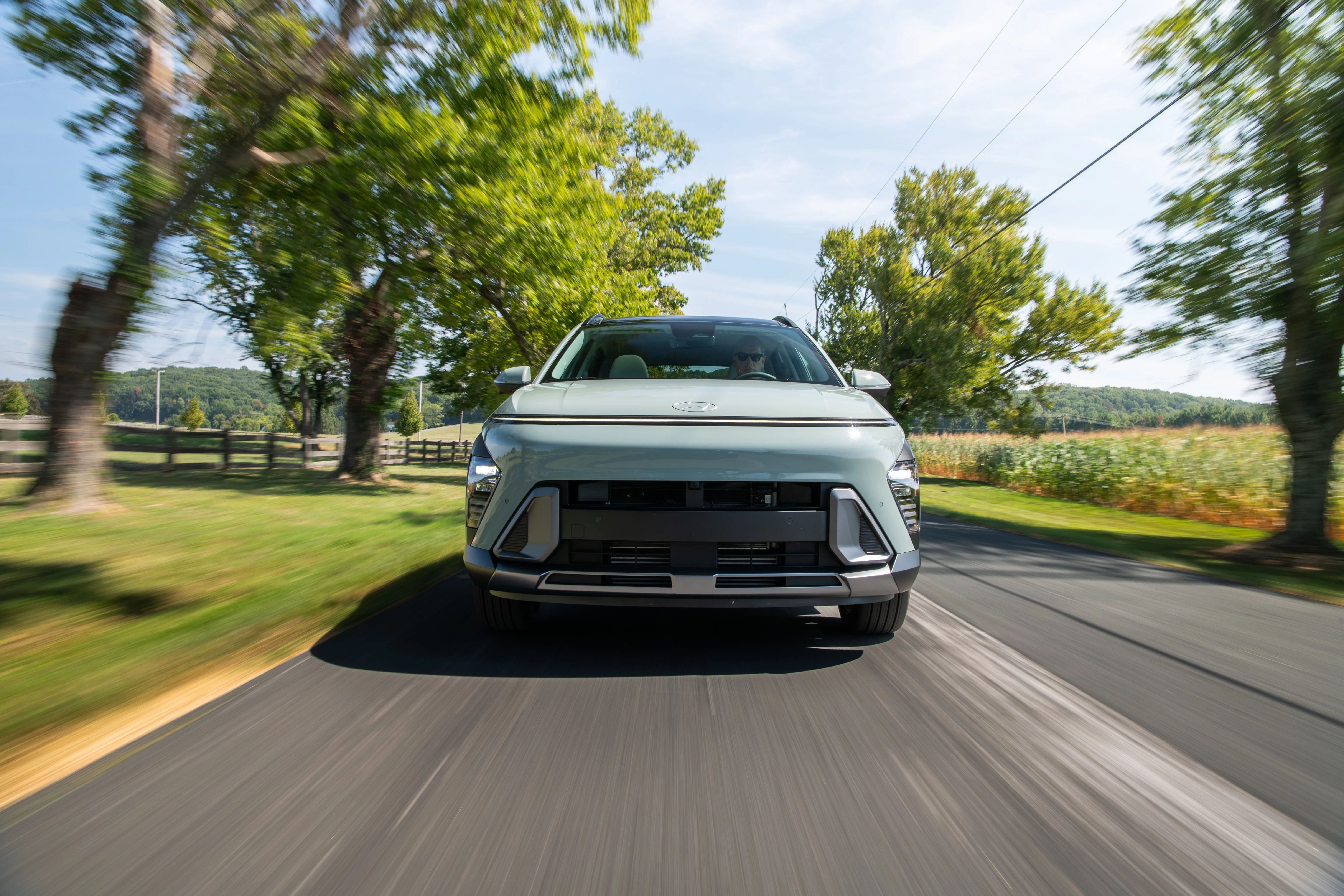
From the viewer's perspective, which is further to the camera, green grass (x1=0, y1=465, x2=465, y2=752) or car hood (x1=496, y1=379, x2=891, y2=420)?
car hood (x1=496, y1=379, x2=891, y2=420)

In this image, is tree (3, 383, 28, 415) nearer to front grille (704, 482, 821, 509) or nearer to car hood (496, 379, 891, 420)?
car hood (496, 379, 891, 420)

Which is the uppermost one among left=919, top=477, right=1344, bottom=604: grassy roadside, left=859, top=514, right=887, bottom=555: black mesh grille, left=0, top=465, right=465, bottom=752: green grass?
left=859, top=514, right=887, bottom=555: black mesh grille

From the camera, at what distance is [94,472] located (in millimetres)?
9297

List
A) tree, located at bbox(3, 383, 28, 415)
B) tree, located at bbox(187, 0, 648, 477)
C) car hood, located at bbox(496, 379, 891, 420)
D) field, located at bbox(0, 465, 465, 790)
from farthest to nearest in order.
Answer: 1. tree, located at bbox(3, 383, 28, 415)
2. tree, located at bbox(187, 0, 648, 477)
3. car hood, located at bbox(496, 379, 891, 420)
4. field, located at bbox(0, 465, 465, 790)

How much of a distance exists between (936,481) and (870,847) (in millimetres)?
28380

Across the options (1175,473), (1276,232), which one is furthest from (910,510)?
(1175,473)

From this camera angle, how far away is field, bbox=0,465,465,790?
3123 mm

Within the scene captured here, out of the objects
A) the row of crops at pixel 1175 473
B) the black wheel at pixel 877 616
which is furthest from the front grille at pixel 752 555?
the row of crops at pixel 1175 473

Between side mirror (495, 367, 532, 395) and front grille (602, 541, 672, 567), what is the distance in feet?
4.74

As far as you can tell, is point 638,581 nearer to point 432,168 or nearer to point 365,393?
point 432,168

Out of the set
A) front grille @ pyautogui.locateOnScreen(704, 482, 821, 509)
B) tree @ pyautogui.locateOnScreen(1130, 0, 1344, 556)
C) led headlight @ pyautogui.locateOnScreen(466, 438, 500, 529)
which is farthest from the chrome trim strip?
tree @ pyautogui.locateOnScreen(1130, 0, 1344, 556)

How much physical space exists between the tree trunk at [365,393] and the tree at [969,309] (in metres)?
20.5

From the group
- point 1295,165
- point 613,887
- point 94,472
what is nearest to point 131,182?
point 94,472

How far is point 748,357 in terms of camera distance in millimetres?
5059
